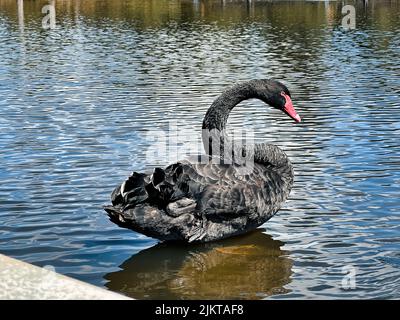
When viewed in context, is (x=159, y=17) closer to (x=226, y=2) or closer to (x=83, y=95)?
(x=226, y=2)

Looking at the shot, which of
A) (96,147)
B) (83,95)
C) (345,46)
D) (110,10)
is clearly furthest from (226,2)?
(96,147)

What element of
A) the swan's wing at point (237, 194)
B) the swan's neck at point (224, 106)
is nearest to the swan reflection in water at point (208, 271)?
the swan's wing at point (237, 194)

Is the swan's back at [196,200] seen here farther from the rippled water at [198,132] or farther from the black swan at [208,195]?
the rippled water at [198,132]

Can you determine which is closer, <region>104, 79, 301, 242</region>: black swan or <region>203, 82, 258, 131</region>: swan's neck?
<region>104, 79, 301, 242</region>: black swan

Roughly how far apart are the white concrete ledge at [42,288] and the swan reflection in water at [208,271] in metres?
2.02

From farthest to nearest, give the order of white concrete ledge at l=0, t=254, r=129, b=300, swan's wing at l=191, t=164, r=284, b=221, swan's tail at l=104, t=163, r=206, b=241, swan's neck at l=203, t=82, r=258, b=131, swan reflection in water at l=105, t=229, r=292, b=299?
swan's neck at l=203, t=82, r=258, b=131, swan's wing at l=191, t=164, r=284, b=221, swan's tail at l=104, t=163, r=206, b=241, swan reflection in water at l=105, t=229, r=292, b=299, white concrete ledge at l=0, t=254, r=129, b=300

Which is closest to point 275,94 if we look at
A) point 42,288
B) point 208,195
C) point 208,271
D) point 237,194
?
point 237,194

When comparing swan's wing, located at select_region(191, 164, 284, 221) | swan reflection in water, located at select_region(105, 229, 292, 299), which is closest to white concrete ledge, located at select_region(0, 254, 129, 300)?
swan reflection in water, located at select_region(105, 229, 292, 299)

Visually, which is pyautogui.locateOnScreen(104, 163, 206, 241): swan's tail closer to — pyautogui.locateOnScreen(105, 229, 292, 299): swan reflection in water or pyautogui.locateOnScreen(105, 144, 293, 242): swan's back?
pyautogui.locateOnScreen(105, 144, 293, 242): swan's back

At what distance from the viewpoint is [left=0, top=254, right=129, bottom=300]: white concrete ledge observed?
4312mm

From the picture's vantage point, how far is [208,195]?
7203mm

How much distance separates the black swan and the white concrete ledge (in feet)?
7.65

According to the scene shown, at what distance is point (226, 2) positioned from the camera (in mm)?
52500

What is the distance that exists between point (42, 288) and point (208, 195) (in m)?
2.99
